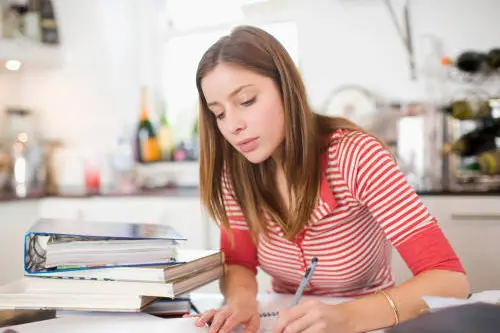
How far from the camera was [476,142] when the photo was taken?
6.72 feet

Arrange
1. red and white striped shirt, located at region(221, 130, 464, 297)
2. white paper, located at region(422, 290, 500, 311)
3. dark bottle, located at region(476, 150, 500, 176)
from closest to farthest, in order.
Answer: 1. white paper, located at region(422, 290, 500, 311)
2. red and white striped shirt, located at region(221, 130, 464, 297)
3. dark bottle, located at region(476, 150, 500, 176)

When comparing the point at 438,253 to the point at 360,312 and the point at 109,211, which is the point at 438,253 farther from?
the point at 109,211

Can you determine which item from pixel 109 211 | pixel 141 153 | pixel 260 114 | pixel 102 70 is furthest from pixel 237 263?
pixel 102 70

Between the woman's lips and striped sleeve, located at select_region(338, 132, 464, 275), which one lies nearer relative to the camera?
striped sleeve, located at select_region(338, 132, 464, 275)

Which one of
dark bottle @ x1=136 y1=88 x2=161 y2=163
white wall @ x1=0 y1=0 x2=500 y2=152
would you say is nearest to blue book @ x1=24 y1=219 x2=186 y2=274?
white wall @ x1=0 y1=0 x2=500 y2=152

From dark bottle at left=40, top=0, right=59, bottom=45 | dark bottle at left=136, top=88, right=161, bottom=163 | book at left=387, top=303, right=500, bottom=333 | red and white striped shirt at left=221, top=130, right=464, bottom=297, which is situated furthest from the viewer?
dark bottle at left=136, top=88, right=161, bottom=163

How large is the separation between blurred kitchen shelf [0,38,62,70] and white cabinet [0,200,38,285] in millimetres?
679

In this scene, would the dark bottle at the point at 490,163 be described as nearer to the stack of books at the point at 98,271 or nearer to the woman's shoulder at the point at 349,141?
the woman's shoulder at the point at 349,141

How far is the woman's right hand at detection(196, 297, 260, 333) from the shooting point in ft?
2.39

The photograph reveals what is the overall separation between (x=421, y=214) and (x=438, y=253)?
0.07m

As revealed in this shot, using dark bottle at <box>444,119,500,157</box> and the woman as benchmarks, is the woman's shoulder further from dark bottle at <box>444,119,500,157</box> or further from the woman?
dark bottle at <box>444,119,500,157</box>

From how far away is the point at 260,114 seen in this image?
3.01ft

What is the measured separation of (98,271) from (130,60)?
218cm

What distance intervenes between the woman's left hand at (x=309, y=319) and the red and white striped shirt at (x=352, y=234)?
8.0 inches
